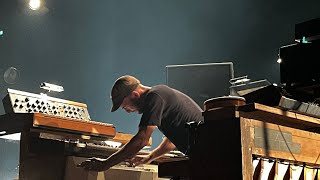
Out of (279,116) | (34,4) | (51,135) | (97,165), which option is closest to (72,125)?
(51,135)

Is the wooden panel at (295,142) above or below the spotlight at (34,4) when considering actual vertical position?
below

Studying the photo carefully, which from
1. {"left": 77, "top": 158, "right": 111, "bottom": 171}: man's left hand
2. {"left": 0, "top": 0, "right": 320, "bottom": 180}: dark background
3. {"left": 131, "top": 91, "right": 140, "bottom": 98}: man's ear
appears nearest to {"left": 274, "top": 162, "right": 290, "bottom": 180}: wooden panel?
{"left": 77, "top": 158, "right": 111, "bottom": 171}: man's left hand

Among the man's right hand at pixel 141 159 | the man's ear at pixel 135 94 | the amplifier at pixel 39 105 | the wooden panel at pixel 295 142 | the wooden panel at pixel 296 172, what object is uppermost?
the man's ear at pixel 135 94

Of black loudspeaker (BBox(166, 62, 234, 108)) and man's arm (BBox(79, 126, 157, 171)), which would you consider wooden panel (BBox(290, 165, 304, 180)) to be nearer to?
man's arm (BBox(79, 126, 157, 171))

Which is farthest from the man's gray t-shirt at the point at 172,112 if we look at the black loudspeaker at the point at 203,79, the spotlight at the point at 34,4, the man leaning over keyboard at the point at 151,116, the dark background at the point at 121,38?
the spotlight at the point at 34,4

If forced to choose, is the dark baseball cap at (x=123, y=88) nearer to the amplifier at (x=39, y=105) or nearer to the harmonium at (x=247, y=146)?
the amplifier at (x=39, y=105)

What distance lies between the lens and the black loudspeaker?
14.8 ft

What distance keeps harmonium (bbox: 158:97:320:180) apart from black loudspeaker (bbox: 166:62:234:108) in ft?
7.02

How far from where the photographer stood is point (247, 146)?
204 cm

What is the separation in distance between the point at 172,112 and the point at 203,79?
4.98 feet

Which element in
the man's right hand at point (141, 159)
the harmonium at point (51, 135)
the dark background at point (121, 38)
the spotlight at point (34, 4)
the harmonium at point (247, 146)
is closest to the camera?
the harmonium at point (247, 146)

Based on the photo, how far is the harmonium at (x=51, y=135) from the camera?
307cm

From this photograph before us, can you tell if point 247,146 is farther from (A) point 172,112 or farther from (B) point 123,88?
(B) point 123,88

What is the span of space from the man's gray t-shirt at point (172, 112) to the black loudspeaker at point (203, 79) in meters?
1.36
